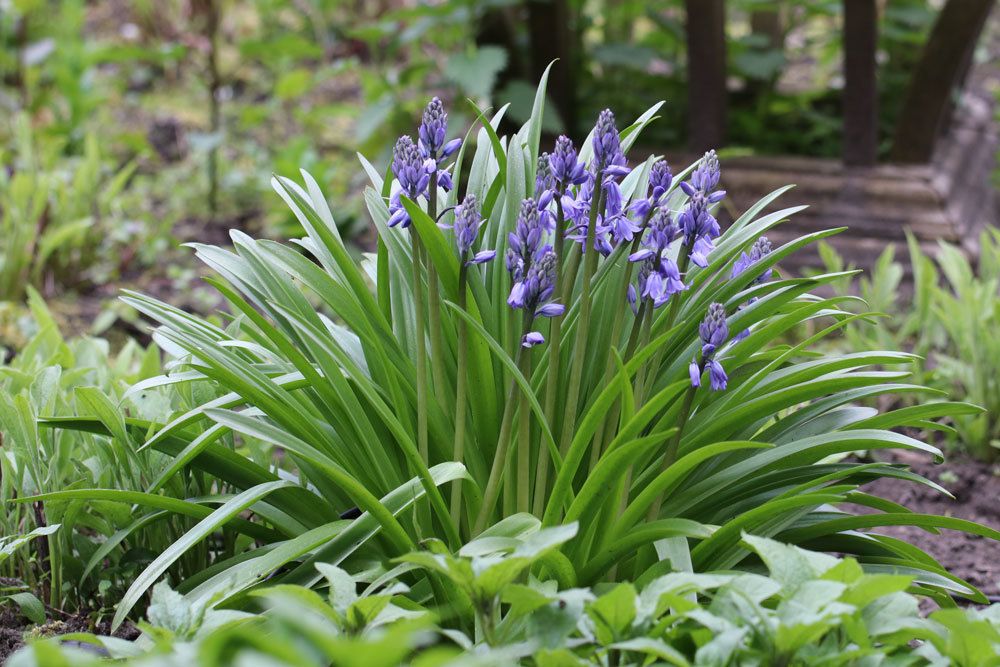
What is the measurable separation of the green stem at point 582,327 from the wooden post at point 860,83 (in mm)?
3219

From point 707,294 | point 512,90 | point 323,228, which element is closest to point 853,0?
point 512,90

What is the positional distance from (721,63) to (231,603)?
3.63m

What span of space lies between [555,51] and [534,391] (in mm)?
3272

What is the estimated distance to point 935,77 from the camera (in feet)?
15.0

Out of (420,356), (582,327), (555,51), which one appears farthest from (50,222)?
(582,327)

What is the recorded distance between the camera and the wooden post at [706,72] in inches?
174

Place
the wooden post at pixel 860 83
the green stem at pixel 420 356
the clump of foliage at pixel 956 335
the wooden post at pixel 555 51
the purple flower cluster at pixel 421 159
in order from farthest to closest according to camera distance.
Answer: the wooden post at pixel 555 51 → the wooden post at pixel 860 83 → the clump of foliage at pixel 956 335 → the green stem at pixel 420 356 → the purple flower cluster at pixel 421 159

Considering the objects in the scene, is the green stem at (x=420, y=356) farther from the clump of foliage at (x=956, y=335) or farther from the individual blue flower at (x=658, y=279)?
the clump of foliage at (x=956, y=335)

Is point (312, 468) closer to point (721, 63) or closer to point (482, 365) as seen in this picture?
point (482, 365)

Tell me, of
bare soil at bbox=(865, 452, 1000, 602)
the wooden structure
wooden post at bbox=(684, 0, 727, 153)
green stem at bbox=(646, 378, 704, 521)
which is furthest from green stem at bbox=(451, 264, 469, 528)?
wooden post at bbox=(684, 0, 727, 153)

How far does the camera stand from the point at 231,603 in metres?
1.66

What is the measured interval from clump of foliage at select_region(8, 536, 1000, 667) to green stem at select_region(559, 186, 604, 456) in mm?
302

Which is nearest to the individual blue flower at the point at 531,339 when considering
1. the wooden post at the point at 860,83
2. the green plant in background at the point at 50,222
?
the green plant in background at the point at 50,222

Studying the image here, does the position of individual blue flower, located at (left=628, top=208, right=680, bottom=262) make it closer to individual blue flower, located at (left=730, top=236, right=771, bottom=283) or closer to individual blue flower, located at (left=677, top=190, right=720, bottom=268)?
individual blue flower, located at (left=677, top=190, right=720, bottom=268)
